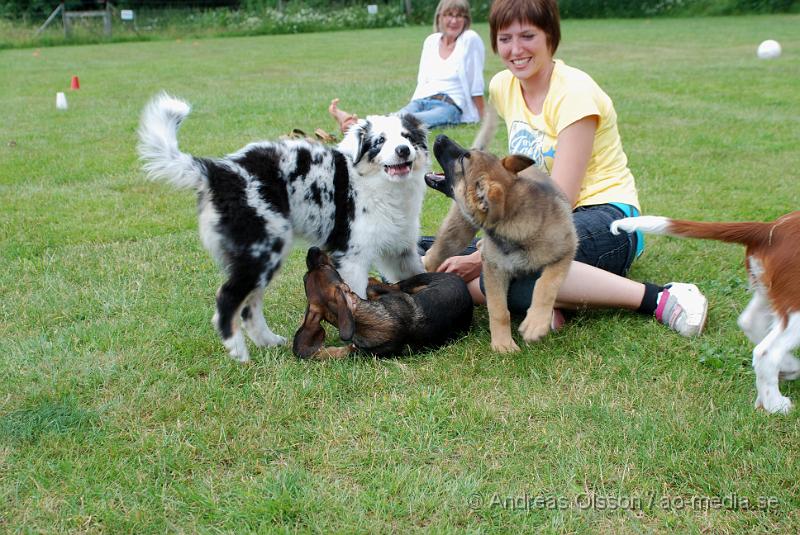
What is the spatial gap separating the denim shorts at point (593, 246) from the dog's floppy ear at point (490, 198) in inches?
17.8

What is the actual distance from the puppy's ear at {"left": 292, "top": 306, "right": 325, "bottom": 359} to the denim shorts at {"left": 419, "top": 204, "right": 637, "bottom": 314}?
90 centimetres

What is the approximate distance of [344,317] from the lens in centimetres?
342

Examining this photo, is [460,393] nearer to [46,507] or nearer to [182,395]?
[182,395]

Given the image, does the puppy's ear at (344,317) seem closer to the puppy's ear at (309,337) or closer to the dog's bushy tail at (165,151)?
the puppy's ear at (309,337)

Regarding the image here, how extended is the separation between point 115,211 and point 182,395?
3.31 meters

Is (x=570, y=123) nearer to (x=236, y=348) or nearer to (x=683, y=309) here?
(x=683, y=309)

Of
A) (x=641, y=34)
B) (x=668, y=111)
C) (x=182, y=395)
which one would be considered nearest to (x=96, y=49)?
(x=641, y=34)

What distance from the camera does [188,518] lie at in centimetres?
249

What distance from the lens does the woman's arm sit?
3863 mm

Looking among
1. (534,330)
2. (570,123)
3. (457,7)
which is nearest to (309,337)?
(534,330)

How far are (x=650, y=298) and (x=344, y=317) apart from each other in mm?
1617

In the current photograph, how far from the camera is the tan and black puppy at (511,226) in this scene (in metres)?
3.52

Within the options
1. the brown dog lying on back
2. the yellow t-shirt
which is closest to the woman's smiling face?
the yellow t-shirt

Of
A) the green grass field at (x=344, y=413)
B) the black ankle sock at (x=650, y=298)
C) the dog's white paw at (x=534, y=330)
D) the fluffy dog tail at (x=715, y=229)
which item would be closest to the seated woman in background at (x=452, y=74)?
the green grass field at (x=344, y=413)
